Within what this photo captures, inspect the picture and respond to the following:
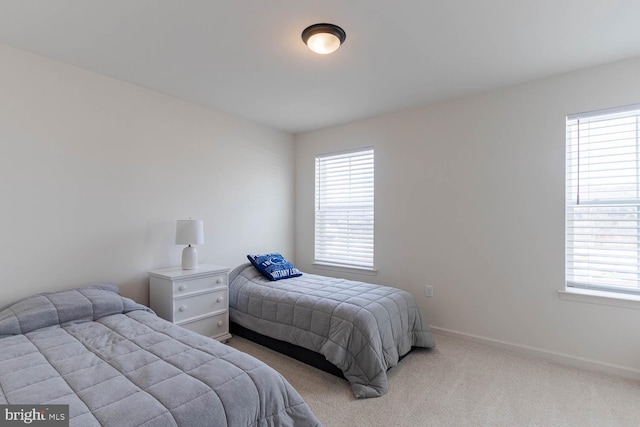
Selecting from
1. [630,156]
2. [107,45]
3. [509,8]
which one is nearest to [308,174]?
[107,45]

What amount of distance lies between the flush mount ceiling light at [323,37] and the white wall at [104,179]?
6.03 feet

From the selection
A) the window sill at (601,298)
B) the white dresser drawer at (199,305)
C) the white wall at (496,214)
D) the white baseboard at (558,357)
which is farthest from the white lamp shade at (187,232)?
the window sill at (601,298)

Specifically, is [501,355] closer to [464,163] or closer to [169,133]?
[464,163]

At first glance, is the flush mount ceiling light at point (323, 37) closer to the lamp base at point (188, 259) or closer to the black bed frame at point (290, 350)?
the lamp base at point (188, 259)

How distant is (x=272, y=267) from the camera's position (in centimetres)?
353

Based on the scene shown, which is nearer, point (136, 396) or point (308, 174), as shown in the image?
point (136, 396)

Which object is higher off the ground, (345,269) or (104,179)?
(104,179)

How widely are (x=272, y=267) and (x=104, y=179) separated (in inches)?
71.5

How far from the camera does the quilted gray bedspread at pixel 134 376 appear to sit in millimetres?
1189

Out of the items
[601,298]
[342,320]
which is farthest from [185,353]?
[601,298]

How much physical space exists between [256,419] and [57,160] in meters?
2.54

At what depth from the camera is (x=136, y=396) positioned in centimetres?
123

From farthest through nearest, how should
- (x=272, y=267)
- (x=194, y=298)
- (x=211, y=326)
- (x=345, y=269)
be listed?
1. (x=345, y=269)
2. (x=272, y=267)
3. (x=211, y=326)
4. (x=194, y=298)

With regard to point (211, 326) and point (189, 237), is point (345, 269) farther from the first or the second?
point (189, 237)
